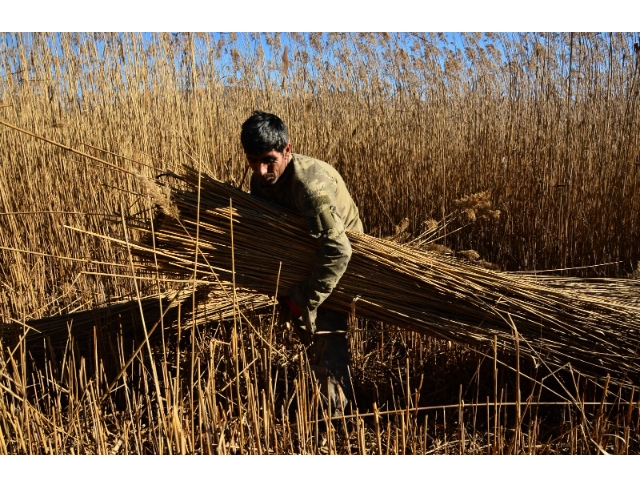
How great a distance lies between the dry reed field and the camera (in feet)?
5.42

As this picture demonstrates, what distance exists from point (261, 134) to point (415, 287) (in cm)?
68

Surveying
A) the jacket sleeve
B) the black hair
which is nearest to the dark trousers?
the jacket sleeve

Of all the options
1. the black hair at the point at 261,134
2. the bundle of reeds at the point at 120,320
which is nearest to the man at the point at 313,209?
the black hair at the point at 261,134

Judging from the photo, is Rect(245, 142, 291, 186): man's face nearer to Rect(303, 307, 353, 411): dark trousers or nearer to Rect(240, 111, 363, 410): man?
Rect(240, 111, 363, 410): man

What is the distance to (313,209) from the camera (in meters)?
1.61

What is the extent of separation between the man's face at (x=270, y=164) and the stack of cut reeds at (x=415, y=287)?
0.11 meters

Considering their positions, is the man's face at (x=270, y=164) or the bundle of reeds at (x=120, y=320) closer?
the man's face at (x=270, y=164)

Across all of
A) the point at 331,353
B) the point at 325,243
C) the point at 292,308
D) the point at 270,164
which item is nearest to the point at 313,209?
the point at 325,243

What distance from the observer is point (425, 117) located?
3.78 metres

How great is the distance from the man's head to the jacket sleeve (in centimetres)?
16

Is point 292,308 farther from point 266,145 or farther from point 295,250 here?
point 266,145

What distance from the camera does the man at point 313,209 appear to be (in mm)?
1614

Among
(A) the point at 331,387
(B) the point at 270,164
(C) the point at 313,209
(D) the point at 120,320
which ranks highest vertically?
(B) the point at 270,164

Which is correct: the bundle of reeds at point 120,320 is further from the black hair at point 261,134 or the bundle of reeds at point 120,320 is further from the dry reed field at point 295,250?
the black hair at point 261,134
